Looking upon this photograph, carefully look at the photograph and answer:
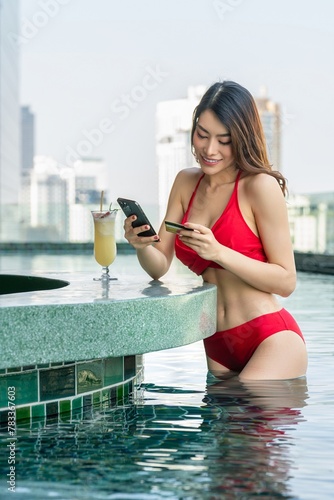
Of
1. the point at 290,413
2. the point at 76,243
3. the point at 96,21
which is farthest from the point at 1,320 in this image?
the point at 96,21

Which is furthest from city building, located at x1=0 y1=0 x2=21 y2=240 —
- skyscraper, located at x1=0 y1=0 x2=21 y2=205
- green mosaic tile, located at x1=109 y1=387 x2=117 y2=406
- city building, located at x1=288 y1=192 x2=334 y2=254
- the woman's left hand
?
the woman's left hand

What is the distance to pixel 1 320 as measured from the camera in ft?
7.25

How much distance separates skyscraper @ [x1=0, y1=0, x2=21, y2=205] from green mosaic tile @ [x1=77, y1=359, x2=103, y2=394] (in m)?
64.2

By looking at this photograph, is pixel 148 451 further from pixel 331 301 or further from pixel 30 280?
pixel 331 301

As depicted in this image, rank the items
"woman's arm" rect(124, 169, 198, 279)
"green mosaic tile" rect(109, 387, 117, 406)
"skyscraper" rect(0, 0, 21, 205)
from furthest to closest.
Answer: "skyscraper" rect(0, 0, 21, 205), "woman's arm" rect(124, 169, 198, 279), "green mosaic tile" rect(109, 387, 117, 406)

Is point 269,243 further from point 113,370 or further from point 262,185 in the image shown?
point 113,370

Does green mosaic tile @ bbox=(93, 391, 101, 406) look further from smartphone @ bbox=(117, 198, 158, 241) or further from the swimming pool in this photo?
smartphone @ bbox=(117, 198, 158, 241)

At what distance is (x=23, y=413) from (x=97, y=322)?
1.12 feet

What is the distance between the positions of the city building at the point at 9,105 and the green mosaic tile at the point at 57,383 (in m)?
62.0

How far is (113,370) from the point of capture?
2795mm

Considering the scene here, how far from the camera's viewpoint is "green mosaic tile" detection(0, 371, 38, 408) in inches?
94.2

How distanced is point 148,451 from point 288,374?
912 mm

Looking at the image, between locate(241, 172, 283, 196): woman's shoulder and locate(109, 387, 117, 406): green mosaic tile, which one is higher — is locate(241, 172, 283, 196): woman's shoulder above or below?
above

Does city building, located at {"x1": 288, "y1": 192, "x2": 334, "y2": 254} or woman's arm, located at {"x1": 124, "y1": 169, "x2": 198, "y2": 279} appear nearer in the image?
woman's arm, located at {"x1": 124, "y1": 169, "x2": 198, "y2": 279}
